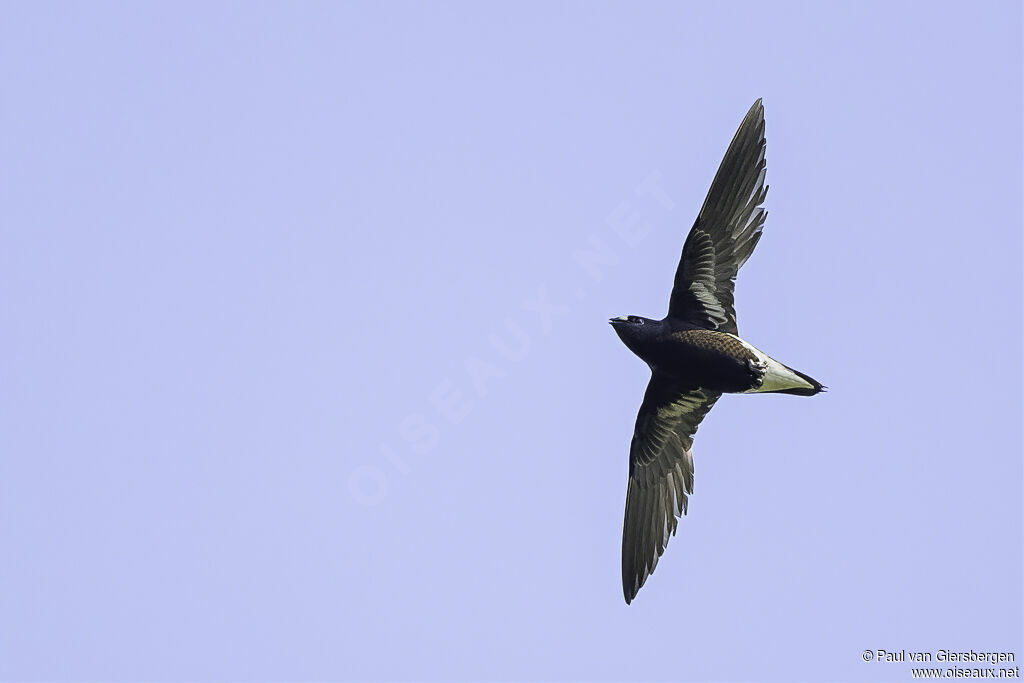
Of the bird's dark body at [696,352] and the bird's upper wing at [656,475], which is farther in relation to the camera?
the bird's upper wing at [656,475]

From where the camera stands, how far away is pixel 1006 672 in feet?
58.0

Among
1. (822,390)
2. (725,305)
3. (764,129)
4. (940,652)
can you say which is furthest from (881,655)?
(764,129)

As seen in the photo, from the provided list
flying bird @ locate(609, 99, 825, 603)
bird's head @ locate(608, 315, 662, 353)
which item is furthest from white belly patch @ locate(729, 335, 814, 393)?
bird's head @ locate(608, 315, 662, 353)

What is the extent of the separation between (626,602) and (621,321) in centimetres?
359

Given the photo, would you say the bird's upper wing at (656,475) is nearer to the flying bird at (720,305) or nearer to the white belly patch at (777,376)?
the flying bird at (720,305)

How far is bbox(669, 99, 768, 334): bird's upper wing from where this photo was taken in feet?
59.0

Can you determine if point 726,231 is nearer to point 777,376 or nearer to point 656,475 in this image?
point 777,376

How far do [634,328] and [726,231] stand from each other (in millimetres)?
1550

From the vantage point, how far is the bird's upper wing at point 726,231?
1798 centimetres

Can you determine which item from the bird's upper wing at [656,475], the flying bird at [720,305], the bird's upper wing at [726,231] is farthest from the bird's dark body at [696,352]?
the bird's upper wing at [656,475]

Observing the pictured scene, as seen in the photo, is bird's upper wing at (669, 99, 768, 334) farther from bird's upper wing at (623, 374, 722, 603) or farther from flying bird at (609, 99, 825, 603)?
bird's upper wing at (623, 374, 722, 603)

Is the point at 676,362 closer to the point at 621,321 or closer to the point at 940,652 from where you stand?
the point at 621,321

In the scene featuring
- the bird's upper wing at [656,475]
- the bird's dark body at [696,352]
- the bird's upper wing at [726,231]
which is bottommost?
the bird's upper wing at [656,475]

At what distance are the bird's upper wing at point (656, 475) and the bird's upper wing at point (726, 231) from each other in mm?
1436
